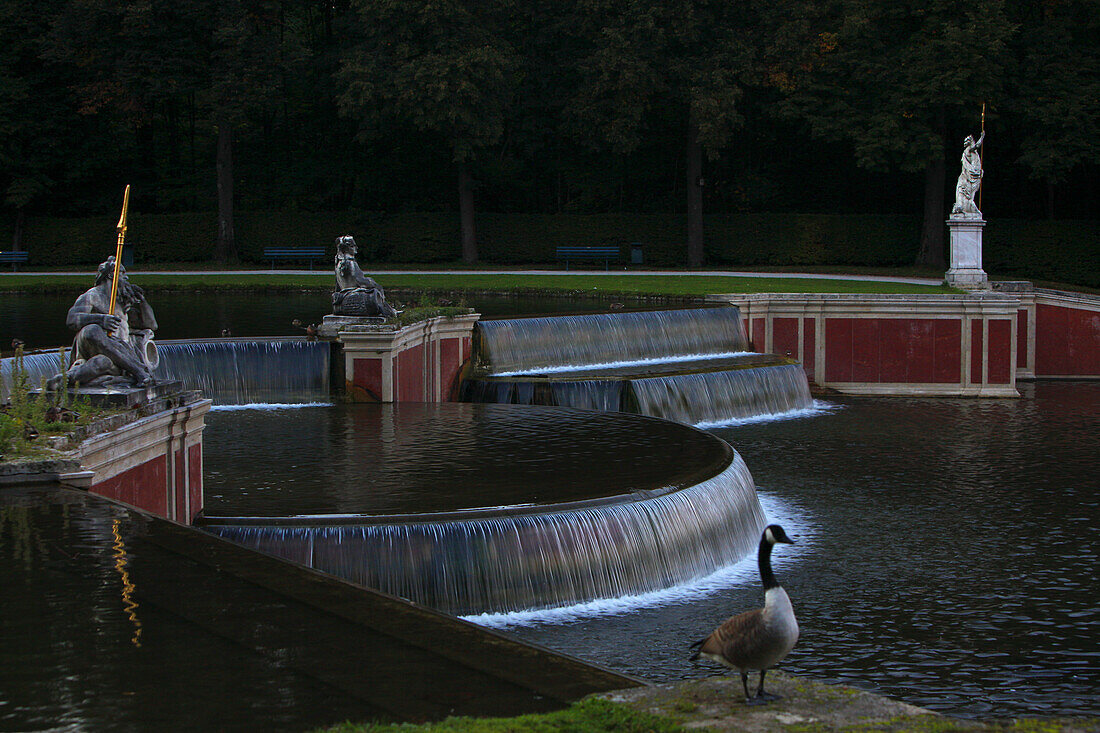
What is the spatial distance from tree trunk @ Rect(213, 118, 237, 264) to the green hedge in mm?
1644

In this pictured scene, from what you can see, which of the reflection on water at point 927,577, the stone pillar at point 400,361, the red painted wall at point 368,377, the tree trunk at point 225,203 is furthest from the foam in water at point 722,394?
the tree trunk at point 225,203

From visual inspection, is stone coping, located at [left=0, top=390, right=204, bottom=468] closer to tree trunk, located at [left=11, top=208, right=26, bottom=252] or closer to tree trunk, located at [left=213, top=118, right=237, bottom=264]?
tree trunk, located at [left=213, top=118, right=237, bottom=264]

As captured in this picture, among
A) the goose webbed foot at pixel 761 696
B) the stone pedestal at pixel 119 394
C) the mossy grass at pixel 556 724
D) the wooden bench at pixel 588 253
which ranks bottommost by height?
the goose webbed foot at pixel 761 696

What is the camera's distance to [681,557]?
11.5 m

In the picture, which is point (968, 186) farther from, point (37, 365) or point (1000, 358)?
point (37, 365)

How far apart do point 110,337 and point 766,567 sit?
6.78 meters

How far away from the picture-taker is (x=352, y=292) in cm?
1861

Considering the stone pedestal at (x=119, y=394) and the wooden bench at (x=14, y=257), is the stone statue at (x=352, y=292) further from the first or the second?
the wooden bench at (x=14, y=257)

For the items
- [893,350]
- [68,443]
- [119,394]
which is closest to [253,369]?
[119,394]

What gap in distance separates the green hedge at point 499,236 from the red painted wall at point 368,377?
983 inches

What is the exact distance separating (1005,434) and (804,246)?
21.1 meters

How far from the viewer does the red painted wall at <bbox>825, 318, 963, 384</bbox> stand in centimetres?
2541

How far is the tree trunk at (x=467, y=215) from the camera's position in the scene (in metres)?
41.4

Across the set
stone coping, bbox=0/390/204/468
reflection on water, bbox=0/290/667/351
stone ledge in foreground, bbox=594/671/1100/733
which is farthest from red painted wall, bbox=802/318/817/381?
stone ledge in foreground, bbox=594/671/1100/733
